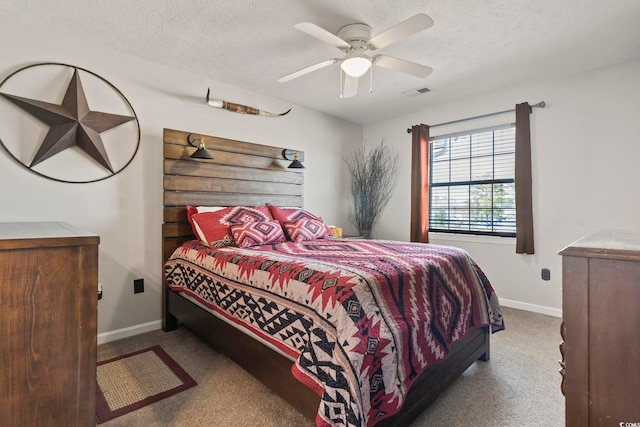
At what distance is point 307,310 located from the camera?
1408 mm

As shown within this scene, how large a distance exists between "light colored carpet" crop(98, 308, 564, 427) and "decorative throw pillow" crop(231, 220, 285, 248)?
880 mm

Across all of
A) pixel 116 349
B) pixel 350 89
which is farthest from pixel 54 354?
pixel 350 89

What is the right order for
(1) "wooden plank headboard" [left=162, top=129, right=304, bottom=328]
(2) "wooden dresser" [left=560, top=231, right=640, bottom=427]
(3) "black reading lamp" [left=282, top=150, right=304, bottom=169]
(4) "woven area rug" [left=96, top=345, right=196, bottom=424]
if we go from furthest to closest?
1. (3) "black reading lamp" [left=282, top=150, right=304, bottom=169]
2. (1) "wooden plank headboard" [left=162, top=129, right=304, bottom=328]
3. (4) "woven area rug" [left=96, top=345, right=196, bottom=424]
4. (2) "wooden dresser" [left=560, top=231, right=640, bottom=427]

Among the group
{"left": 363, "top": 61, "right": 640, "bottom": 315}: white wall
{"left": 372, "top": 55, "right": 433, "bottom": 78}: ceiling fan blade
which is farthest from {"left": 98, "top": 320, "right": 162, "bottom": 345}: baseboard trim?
{"left": 363, "top": 61, "right": 640, "bottom": 315}: white wall

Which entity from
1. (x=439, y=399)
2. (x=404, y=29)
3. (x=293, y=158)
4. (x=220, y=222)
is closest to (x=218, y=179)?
(x=220, y=222)

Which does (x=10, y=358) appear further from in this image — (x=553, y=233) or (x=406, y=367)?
(x=553, y=233)

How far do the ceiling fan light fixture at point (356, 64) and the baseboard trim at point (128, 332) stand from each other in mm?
2739

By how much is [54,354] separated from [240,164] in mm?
2447

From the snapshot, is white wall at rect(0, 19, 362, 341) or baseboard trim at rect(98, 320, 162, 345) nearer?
white wall at rect(0, 19, 362, 341)

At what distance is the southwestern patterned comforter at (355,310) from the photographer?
1200 millimetres

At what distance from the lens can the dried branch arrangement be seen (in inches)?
173

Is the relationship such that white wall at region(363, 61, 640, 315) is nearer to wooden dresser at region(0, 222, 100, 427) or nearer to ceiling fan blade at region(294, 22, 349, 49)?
ceiling fan blade at region(294, 22, 349, 49)

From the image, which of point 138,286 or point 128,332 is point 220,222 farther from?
point 128,332

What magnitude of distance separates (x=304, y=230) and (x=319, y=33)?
169 cm
